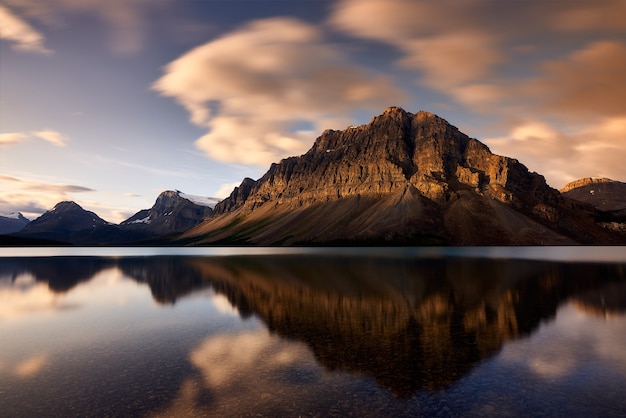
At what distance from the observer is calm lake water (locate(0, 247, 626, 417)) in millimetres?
19312

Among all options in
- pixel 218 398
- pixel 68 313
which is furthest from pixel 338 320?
pixel 68 313

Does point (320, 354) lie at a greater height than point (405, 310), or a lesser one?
lesser

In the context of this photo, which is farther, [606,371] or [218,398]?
[606,371]

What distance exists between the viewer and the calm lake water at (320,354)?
19312 millimetres

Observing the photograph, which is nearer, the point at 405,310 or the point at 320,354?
the point at 320,354

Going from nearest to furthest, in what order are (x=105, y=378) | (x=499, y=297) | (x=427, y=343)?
(x=105, y=378), (x=427, y=343), (x=499, y=297)

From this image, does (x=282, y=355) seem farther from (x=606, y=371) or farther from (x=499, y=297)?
(x=499, y=297)

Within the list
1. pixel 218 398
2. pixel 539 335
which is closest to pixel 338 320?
pixel 539 335

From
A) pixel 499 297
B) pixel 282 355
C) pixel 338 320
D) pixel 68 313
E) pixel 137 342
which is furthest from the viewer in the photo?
pixel 499 297

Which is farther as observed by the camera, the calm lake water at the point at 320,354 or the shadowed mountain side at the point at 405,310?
the shadowed mountain side at the point at 405,310

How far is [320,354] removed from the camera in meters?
27.7

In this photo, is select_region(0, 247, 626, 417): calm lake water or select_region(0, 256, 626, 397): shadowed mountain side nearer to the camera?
select_region(0, 247, 626, 417): calm lake water

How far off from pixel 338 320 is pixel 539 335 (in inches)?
644

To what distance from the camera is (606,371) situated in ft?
78.4
